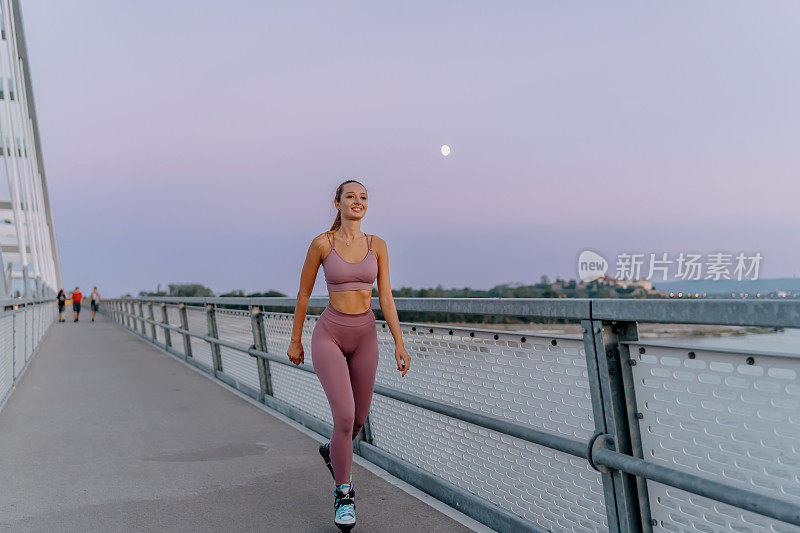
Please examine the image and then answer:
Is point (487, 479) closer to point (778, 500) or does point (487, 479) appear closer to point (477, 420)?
point (477, 420)

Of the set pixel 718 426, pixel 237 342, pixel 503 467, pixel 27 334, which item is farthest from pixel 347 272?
pixel 27 334

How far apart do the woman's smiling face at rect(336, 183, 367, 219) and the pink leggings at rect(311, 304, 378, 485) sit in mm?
562

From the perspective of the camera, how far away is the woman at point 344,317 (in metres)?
3.91

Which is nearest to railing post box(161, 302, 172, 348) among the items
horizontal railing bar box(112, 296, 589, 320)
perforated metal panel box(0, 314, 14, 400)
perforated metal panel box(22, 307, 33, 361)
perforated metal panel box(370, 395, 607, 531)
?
perforated metal panel box(22, 307, 33, 361)

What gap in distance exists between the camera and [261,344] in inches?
328

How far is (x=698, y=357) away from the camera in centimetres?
267

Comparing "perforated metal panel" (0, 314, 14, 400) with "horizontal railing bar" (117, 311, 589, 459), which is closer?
"horizontal railing bar" (117, 311, 589, 459)

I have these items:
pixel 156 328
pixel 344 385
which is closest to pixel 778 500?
pixel 344 385

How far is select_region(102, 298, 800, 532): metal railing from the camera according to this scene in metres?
2.49

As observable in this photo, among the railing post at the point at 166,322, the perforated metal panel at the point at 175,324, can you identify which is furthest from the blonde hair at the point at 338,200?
the railing post at the point at 166,322

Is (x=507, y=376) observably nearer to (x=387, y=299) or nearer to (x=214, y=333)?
(x=387, y=299)

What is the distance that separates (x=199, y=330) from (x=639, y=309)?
10.7m

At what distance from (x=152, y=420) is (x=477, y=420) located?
15.9ft

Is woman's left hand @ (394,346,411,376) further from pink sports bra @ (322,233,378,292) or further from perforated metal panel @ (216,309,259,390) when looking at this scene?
perforated metal panel @ (216,309,259,390)
